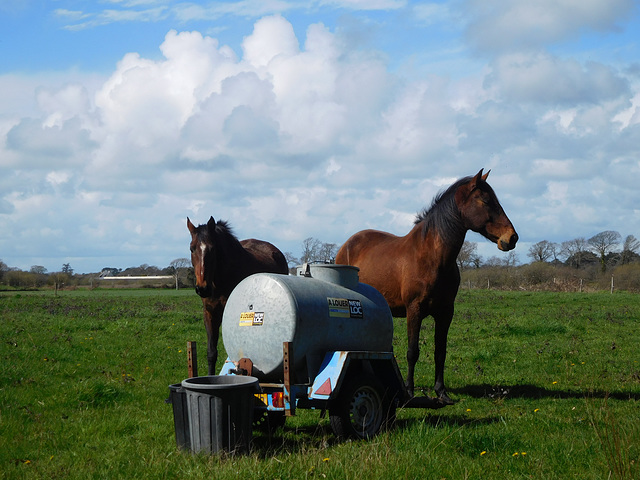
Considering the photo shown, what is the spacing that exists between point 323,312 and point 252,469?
209cm

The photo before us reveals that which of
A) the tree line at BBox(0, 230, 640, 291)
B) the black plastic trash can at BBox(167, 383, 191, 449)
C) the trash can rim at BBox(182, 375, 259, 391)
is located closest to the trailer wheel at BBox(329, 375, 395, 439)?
the trash can rim at BBox(182, 375, 259, 391)

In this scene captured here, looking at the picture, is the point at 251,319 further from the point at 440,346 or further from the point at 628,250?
the point at 628,250

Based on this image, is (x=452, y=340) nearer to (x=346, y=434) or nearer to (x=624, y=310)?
(x=346, y=434)

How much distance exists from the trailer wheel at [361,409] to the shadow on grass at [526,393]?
8.33 feet

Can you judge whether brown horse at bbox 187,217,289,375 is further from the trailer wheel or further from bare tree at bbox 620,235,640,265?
bare tree at bbox 620,235,640,265

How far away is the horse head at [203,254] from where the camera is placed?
29.5 ft

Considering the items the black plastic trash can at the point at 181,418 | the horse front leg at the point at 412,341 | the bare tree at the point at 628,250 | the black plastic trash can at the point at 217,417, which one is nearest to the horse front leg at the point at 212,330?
the horse front leg at the point at 412,341

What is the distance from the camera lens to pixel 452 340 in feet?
49.9

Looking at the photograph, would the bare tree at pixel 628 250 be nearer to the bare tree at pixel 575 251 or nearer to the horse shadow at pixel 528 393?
the bare tree at pixel 575 251

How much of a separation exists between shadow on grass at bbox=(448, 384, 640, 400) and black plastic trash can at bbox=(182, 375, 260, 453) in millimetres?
4367

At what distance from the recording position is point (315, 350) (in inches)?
267

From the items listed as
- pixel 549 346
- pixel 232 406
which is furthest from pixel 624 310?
pixel 232 406

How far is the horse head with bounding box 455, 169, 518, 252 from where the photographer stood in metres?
8.88

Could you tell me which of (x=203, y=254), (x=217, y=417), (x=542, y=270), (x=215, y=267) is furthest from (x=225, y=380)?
(x=542, y=270)
